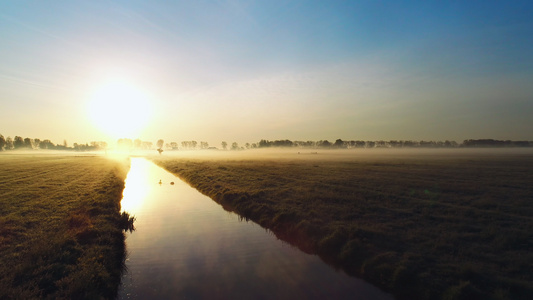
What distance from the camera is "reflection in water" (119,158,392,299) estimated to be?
1012 centimetres

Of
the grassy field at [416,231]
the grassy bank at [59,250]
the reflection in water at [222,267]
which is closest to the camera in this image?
the grassy bank at [59,250]

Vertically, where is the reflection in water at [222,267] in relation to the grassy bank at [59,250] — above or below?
below

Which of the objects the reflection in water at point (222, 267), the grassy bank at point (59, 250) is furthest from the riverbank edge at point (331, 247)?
the grassy bank at point (59, 250)

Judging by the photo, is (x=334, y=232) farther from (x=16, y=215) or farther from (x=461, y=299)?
(x=16, y=215)

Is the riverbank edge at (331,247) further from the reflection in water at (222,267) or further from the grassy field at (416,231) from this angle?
the reflection in water at (222,267)

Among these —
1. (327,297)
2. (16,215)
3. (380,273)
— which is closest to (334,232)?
(380,273)

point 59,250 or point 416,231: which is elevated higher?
point 59,250

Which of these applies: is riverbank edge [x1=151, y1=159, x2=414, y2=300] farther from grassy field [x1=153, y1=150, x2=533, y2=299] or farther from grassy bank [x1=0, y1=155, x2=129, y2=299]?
grassy bank [x1=0, y1=155, x2=129, y2=299]

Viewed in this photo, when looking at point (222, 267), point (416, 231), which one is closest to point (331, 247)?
point (416, 231)

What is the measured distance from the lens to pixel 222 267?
12.3m

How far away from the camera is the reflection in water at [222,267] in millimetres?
10125

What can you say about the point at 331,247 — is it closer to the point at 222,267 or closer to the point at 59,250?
the point at 222,267

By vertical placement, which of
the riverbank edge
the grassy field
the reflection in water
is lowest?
the reflection in water

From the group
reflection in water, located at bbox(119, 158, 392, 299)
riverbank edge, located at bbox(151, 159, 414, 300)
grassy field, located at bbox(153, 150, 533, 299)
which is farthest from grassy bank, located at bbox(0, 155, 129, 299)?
grassy field, located at bbox(153, 150, 533, 299)
